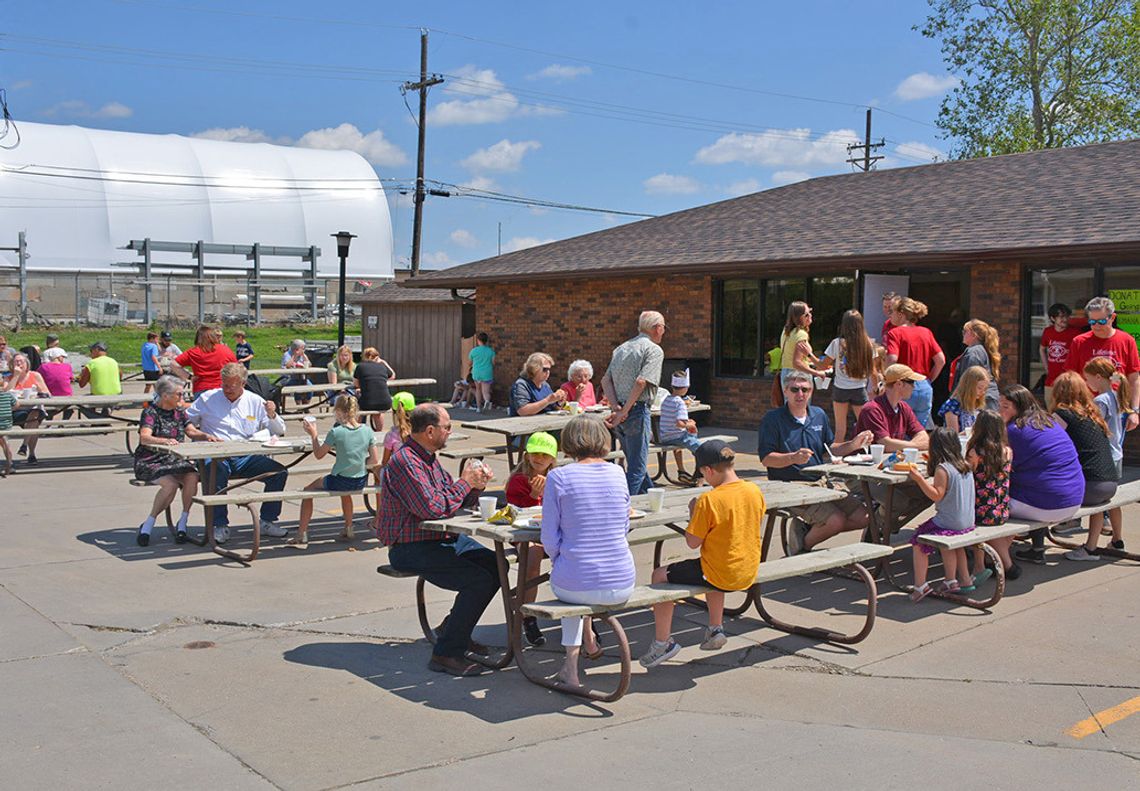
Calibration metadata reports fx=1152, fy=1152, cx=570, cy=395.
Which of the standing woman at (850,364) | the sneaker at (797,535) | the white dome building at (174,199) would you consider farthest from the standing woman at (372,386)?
the white dome building at (174,199)

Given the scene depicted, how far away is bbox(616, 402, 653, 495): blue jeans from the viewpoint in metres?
10.1

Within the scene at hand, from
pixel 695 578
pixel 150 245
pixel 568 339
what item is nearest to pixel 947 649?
pixel 695 578

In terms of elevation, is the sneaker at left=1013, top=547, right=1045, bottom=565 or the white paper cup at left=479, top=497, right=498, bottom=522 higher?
the white paper cup at left=479, top=497, right=498, bottom=522

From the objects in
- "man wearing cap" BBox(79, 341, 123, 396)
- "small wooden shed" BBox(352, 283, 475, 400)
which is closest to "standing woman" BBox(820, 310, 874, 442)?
"man wearing cap" BBox(79, 341, 123, 396)

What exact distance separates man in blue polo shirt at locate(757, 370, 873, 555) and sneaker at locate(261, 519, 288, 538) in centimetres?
404

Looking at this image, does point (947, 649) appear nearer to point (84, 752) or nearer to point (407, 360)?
point (84, 752)

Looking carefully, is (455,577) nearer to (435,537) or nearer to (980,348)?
(435,537)

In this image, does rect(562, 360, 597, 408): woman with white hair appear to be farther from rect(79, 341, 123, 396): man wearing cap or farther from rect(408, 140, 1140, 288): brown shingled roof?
rect(79, 341, 123, 396): man wearing cap

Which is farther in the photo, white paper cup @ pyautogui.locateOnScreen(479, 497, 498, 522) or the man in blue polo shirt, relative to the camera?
the man in blue polo shirt

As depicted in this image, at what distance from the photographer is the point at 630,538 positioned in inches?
259

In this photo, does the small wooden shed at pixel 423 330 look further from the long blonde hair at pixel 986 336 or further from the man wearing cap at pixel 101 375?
the long blonde hair at pixel 986 336

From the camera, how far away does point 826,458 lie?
331 inches

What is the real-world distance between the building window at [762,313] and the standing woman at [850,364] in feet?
18.3

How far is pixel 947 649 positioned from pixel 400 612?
3326 mm
